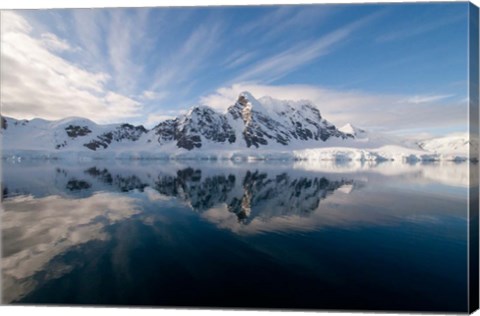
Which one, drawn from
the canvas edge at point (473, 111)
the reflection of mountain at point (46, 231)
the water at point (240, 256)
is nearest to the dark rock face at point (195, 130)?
the reflection of mountain at point (46, 231)

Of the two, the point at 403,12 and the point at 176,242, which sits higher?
the point at 403,12

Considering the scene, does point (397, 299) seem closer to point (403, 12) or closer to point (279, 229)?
point (279, 229)

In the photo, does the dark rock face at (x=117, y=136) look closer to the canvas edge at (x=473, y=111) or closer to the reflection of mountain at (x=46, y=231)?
the reflection of mountain at (x=46, y=231)

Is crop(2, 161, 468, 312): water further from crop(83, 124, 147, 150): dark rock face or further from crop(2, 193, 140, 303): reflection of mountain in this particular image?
crop(83, 124, 147, 150): dark rock face

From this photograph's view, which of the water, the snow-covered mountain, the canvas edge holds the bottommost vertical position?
the water

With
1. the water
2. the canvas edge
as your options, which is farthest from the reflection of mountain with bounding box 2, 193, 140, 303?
the canvas edge

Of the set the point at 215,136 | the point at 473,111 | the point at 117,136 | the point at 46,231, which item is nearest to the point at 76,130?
the point at 117,136

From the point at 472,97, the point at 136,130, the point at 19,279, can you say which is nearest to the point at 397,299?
the point at 472,97
